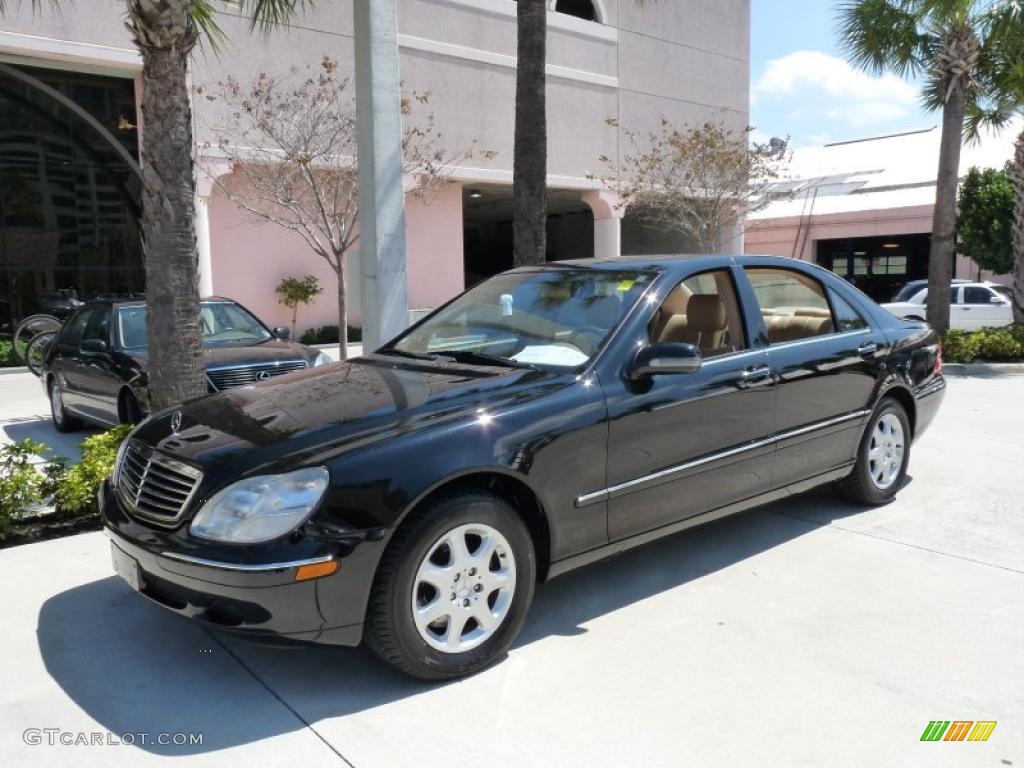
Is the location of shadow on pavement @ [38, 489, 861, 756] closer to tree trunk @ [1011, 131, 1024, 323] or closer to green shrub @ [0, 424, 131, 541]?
green shrub @ [0, 424, 131, 541]

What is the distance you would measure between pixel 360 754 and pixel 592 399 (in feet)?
5.61

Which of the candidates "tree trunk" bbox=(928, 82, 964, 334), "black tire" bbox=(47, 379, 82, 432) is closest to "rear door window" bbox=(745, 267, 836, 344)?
"black tire" bbox=(47, 379, 82, 432)

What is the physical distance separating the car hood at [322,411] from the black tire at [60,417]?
575 cm

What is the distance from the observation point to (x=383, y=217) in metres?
7.67

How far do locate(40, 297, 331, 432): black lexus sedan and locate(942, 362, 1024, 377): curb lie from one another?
Result: 987 cm

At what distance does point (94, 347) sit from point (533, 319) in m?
5.28

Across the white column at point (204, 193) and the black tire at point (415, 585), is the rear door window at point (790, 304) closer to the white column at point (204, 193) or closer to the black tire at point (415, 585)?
the black tire at point (415, 585)

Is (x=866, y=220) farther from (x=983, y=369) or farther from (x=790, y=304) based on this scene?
(x=790, y=304)

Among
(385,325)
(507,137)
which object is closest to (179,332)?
(385,325)

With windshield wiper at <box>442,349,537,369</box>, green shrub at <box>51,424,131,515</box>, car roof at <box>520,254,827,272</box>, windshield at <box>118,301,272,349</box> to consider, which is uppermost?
car roof at <box>520,254,827,272</box>

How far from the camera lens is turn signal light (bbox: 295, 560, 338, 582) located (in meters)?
3.02

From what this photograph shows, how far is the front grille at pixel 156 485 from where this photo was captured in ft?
10.9

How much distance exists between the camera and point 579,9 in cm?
2267

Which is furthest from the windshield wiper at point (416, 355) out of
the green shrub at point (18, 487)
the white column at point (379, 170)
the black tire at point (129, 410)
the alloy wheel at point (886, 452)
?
the black tire at point (129, 410)
